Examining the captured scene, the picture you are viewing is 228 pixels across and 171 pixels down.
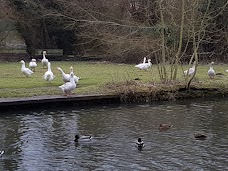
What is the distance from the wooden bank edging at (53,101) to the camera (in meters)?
17.2

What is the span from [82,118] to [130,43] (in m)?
17.1

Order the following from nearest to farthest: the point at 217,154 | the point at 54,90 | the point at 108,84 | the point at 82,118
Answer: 1. the point at 217,154
2. the point at 82,118
3. the point at 54,90
4. the point at 108,84

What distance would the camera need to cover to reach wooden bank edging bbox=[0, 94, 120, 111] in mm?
17188

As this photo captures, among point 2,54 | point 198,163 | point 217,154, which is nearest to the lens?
point 198,163

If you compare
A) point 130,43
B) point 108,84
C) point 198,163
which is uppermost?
point 130,43

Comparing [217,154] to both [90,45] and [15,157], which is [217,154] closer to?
[15,157]

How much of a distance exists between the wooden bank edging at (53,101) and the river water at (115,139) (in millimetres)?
416

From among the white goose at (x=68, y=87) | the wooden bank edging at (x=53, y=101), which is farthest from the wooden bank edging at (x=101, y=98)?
the white goose at (x=68, y=87)

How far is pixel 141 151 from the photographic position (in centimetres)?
1175

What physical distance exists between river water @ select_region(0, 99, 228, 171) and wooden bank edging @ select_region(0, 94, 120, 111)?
416 mm

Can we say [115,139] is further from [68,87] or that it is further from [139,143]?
[68,87]

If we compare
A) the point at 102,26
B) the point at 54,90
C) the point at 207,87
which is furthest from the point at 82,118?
the point at 102,26

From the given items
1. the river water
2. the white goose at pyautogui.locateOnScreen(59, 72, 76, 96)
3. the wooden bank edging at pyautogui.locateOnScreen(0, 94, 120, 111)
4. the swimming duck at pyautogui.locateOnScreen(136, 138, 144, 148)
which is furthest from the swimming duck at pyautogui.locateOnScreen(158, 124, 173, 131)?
the white goose at pyautogui.locateOnScreen(59, 72, 76, 96)

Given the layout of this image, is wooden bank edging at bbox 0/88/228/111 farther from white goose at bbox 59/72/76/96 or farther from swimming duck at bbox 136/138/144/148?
swimming duck at bbox 136/138/144/148
